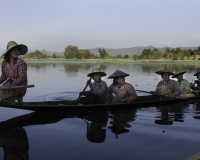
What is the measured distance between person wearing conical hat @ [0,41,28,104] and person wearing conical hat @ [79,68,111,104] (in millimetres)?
1729

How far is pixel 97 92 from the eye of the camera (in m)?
7.00

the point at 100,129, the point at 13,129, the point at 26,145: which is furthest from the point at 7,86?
the point at 100,129

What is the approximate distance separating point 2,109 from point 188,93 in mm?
5371

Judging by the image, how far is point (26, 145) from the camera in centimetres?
444

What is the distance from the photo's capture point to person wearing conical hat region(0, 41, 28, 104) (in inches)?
216

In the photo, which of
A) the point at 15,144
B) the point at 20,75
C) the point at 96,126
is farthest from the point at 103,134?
the point at 20,75

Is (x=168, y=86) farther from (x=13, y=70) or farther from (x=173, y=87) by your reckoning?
(x=13, y=70)

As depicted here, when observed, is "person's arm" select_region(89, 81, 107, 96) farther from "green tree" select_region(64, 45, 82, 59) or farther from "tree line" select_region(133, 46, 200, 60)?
"green tree" select_region(64, 45, 82, 59)

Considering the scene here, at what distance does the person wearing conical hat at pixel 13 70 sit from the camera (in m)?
5.48

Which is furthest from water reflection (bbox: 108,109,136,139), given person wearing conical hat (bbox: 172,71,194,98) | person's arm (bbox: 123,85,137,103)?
person wearing conical hat (bbox: 172,71,194,98)

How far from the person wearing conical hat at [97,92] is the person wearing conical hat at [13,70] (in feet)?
5.67

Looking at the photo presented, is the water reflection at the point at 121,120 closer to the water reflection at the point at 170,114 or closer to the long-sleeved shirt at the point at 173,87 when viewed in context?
the water reflection at the point at 170,114

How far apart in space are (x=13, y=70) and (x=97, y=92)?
2264 mm

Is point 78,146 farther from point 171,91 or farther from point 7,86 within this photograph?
point 171,91
